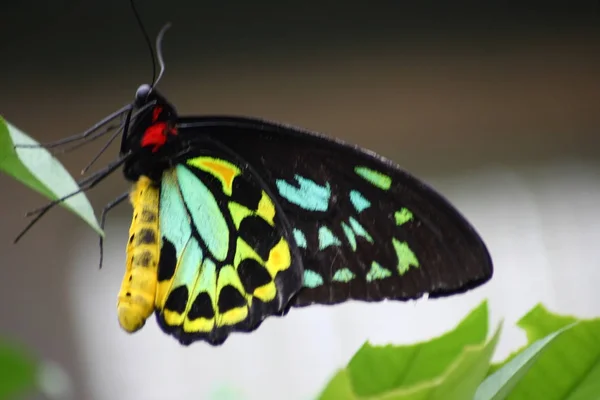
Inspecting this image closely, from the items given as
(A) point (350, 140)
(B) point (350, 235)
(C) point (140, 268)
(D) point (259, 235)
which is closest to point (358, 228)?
(B) point (350, 235)

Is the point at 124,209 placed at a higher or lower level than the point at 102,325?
Result: higher

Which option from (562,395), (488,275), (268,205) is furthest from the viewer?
(268,205)

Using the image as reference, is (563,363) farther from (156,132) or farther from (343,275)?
(156,132)

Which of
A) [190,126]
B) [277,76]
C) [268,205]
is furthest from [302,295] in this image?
[277,76]

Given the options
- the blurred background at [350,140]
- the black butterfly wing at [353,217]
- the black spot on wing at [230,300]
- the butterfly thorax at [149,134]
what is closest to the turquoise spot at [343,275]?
the black butterfly wing at [353,217]

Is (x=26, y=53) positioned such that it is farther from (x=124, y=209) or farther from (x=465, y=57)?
(x=465, y=57)

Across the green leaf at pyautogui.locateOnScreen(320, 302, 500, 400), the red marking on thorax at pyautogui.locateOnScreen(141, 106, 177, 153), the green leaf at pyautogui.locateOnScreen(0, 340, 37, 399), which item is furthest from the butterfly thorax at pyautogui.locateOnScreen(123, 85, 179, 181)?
the green leaf at pyautogui.locateOnScreen(320, 302, 500, 400)

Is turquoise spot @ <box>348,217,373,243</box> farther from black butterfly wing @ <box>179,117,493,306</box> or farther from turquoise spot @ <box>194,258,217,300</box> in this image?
turquoise spot @ <box>194,258,217,300</box>
